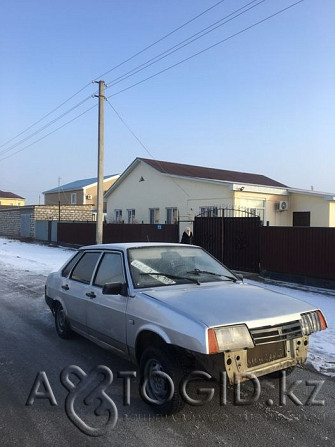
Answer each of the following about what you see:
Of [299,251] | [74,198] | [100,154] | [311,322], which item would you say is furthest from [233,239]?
[74,198]

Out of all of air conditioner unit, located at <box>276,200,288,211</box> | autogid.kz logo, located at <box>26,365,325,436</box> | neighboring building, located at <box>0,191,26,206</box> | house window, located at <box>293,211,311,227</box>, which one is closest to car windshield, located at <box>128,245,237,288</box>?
autogid.kz logo, located at <box>26,365,325,436</box>

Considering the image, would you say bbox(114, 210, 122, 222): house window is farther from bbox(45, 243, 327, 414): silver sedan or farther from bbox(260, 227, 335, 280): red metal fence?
bbox(45, 243, 327, 414): silver sedan

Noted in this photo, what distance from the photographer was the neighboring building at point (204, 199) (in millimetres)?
21953

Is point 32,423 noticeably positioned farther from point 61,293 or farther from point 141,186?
point 141,186

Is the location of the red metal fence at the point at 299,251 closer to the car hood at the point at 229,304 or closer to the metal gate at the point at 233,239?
the metal gate at the point at 233,239

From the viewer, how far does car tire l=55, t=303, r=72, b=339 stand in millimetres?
5840

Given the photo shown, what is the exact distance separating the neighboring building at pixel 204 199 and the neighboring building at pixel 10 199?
66.9 metres

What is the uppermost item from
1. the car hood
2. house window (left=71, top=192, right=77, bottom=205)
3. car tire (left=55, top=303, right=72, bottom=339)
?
house window (left=71, top=192, right=77, bottom=205)

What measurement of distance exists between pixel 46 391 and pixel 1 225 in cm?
3925

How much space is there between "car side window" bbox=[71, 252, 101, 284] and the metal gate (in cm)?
847

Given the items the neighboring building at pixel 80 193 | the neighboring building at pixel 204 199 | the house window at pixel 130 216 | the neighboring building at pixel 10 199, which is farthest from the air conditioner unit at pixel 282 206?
the neighboring building at pixel 10 199

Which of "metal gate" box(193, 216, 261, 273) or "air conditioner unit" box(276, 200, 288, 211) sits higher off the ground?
"air conditioner unit" box(276, 200, 288, 211)

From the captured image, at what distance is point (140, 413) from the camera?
3.69 metres

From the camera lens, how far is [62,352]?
5.36 metres
